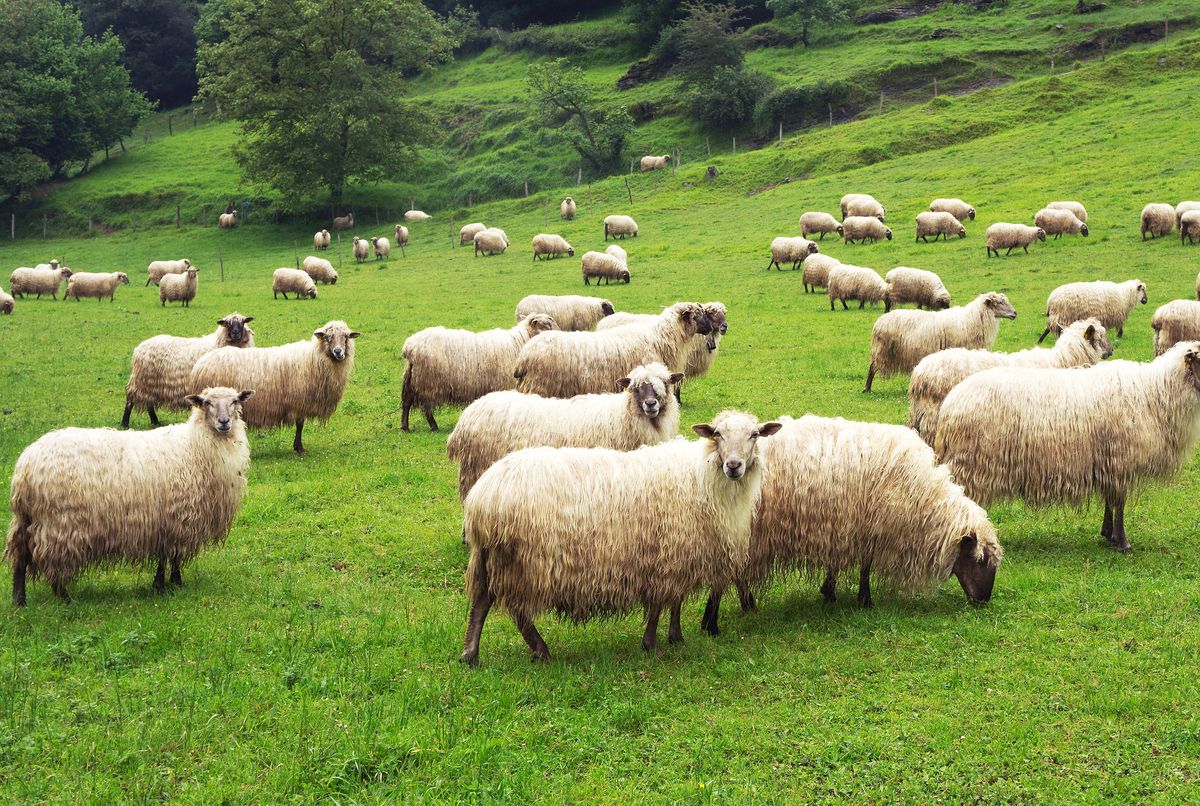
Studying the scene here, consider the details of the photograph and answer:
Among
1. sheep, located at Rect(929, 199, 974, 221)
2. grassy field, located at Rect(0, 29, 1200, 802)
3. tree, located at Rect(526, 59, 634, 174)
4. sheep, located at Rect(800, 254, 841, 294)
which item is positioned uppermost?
tree, located at Rect(526, 59, 634, 174)

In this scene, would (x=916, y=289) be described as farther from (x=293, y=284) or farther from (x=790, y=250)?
(x=293, y=284)

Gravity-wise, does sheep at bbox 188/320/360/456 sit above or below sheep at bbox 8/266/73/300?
below

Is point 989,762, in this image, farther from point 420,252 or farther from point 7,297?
point 420,252

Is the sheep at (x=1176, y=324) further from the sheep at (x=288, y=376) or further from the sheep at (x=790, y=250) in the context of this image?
the sheep at (x=790, y=250)

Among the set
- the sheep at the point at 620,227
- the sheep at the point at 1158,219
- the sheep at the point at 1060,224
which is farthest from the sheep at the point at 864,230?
the sheep at the point at 620,227

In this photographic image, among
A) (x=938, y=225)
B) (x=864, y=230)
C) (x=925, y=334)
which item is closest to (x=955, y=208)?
(x=938, y=225)

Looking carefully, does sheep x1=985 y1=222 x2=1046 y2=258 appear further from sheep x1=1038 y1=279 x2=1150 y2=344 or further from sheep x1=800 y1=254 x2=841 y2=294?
sheep x1=1038 y1=279 x2=1150 y2=344

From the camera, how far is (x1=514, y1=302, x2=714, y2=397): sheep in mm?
14016

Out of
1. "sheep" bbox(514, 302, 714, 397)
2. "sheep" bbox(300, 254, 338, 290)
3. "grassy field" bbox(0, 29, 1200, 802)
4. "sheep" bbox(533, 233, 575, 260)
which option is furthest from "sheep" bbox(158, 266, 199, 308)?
"sheep" bbox(514, 302, 714, 397)

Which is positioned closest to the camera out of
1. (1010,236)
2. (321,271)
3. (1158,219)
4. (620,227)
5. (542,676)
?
(542,676)

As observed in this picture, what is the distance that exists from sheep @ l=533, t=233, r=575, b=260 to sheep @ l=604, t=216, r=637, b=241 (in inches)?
93.3

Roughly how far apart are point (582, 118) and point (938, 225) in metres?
31.5

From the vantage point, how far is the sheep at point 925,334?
Result: 1688 centimetres

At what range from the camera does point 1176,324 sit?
1611 centimetres
